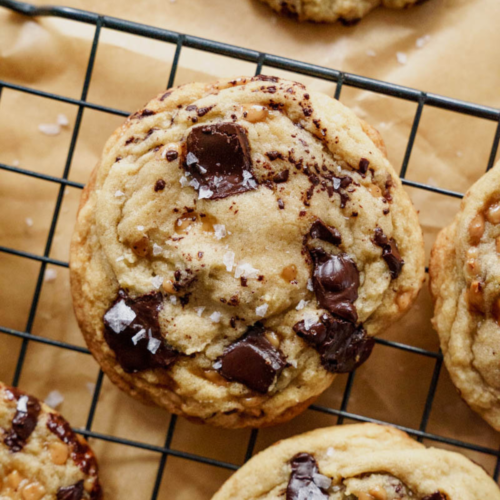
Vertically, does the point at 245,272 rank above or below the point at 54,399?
above

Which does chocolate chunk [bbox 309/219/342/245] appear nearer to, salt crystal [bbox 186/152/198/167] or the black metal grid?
salt crystal [bbox 186/152/198/167]

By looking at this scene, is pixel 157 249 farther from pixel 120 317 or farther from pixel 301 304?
pixel 301 304

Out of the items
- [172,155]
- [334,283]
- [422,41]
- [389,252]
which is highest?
[422,41]

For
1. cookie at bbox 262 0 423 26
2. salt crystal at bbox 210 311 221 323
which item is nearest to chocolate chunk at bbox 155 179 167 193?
salt crystal at bbox 210 311 221 323

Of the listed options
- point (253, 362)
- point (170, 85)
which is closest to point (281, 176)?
point (253, 362)

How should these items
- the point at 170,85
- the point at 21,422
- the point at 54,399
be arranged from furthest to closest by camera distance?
1. the point at 54,399
2. the point at 170,85
3. the point at 21,422
